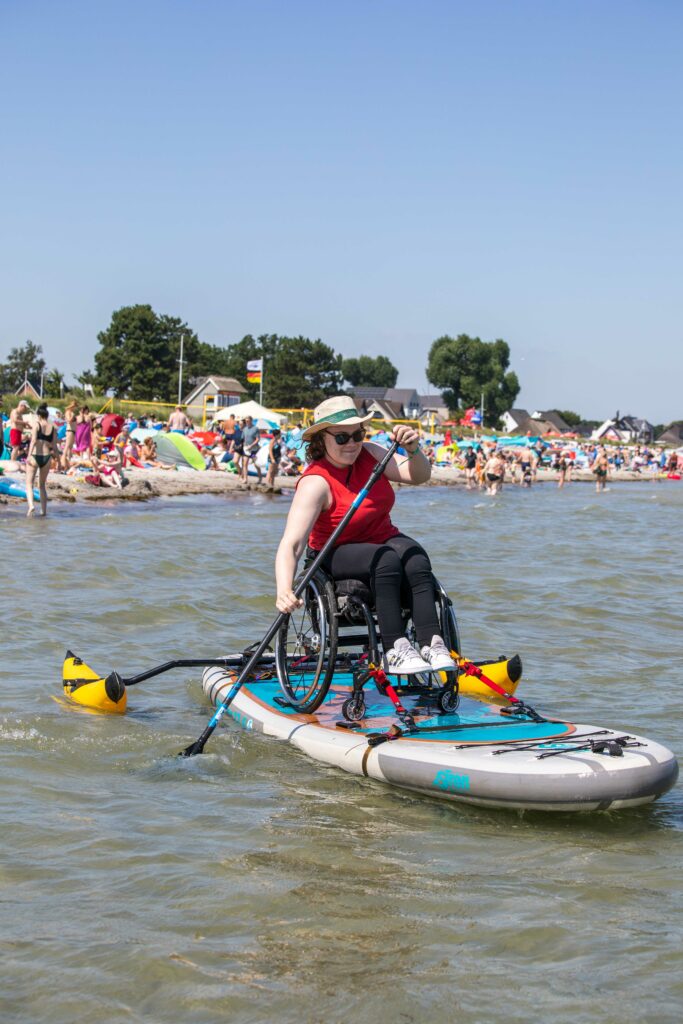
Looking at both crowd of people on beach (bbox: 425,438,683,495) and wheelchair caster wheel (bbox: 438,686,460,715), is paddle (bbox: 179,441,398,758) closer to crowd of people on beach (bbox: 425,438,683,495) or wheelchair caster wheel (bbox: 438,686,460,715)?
wheelchair caster wheel (bbox: 438,686,460,715)

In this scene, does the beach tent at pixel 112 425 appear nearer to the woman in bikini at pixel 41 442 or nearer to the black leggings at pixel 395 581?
the woman in bikini at pixel 41 442

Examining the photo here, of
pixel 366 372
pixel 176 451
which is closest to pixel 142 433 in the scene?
pixel 176 451

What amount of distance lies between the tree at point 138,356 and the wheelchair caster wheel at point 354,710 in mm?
80751

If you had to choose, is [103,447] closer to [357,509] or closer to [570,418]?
[357,509]

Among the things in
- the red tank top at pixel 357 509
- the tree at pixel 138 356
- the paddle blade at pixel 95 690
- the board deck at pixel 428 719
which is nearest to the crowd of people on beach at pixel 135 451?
the paddle blade at pixel 95 690

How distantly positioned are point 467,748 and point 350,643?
1055 millimetres

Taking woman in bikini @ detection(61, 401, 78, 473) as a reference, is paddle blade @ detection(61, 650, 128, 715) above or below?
below

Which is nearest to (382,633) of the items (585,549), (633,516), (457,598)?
(457,598)

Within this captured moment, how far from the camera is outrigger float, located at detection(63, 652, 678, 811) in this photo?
439 cm

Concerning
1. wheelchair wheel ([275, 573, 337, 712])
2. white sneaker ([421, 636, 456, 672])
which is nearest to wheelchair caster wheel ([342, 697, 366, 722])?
wheelchair wheel ([275, 573, 337, 712])

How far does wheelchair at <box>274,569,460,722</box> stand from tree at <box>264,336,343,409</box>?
96836 millimetres

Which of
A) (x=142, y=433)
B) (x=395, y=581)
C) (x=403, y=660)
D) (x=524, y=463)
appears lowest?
(x=403, y=660)

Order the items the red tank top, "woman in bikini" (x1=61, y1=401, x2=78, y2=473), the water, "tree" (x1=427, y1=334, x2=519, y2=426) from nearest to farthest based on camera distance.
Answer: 1. the water
2. the red tank top
3. "woman in bikini" (x1=61, y1=401, x2=78, y2=473)
4. "tree" (x1=427, y1=334, x2=519, y2=426)

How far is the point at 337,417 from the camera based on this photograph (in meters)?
5.44
